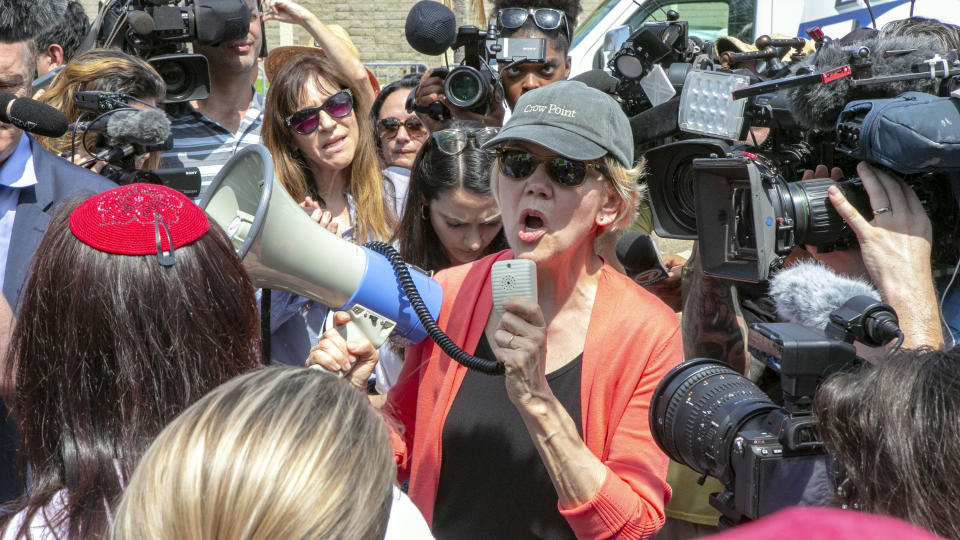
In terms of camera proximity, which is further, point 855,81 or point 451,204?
point 451,204

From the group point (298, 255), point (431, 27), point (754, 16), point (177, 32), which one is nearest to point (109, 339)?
point (298, 255)

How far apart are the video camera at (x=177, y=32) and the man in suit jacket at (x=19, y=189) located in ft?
2.25

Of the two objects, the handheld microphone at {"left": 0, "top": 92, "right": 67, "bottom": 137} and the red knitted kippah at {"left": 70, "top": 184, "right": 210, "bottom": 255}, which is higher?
the red knitted kippah at {"left": 70, "top": 184, "right": 210, "bottom": 255}

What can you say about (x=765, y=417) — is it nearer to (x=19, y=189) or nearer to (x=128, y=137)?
(x=128, y=137)

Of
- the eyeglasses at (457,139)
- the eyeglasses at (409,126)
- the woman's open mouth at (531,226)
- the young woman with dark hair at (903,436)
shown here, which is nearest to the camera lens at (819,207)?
the woman's open mouth at (531,226)

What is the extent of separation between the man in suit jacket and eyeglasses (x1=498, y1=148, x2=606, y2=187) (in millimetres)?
1168

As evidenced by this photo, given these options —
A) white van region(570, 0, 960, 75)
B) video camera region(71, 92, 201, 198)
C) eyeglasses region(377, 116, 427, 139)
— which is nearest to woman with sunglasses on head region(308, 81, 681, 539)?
video camera region(71, 92, 201, 198)

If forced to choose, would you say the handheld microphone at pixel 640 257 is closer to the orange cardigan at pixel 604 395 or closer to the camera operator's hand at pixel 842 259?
the camera operator's hand at pixel 842 259

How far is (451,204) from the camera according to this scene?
9.31 ft

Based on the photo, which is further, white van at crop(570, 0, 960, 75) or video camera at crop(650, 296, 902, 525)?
white van at crop(570, 0, 960, 75)

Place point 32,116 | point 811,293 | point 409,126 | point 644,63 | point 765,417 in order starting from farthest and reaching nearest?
point 409,126 < point 644,63 < point 32,116 < point 811,293 < point 765,417

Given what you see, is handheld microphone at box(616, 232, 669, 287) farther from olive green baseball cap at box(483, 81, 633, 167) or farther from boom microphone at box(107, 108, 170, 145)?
boom microphone at box(107, 108, 170, 145)

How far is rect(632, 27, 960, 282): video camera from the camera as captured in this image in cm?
202

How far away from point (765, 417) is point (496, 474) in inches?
25.4
